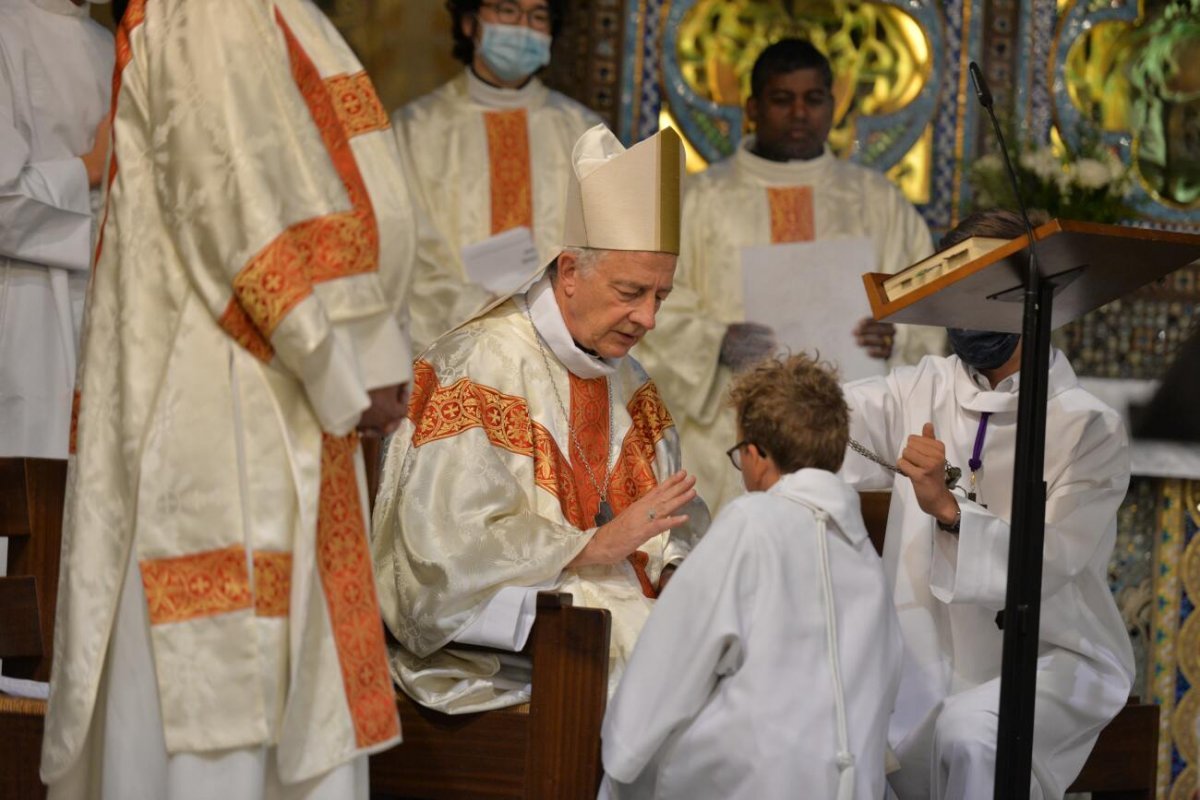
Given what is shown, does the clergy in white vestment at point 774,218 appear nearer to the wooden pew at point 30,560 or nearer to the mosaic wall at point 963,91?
the mosaic wall at point 963,91

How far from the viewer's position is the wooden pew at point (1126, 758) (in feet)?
14.6

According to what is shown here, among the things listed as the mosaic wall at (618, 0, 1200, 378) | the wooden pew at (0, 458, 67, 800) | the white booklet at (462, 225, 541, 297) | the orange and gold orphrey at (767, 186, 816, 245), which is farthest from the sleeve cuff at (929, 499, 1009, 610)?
the mosaic wall at (618, 0, 1200, 378)

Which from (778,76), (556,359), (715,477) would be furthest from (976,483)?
(778,76)

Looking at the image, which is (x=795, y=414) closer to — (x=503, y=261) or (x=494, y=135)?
(x=503, y=261)

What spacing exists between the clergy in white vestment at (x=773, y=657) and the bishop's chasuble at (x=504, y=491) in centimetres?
49

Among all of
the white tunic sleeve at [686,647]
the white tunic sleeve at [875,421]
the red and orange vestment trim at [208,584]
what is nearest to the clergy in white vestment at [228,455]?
the red and orange vestment trim at [208,584]

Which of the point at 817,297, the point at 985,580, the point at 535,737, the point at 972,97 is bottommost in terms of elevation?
the point at 535,737

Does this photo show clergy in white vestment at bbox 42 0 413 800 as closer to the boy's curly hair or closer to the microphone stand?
the boy's curly hair

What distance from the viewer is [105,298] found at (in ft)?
10.8

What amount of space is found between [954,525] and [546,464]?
106 centimetres

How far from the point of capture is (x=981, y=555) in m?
4.20

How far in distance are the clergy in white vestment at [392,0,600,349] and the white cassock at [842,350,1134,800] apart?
93.7 inches

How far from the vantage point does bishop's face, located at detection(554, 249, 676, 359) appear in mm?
4305

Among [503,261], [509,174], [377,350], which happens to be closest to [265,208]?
[377,350]
